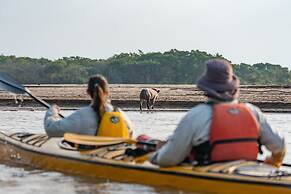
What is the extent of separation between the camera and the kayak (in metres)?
6.62

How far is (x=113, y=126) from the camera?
853 centimetres

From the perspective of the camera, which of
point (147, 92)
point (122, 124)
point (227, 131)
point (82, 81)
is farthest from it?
point (82, 81)

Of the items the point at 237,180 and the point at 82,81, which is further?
the point at 82,81

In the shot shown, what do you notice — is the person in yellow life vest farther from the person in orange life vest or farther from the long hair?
the person in orange life vest

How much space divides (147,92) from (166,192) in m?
21.8

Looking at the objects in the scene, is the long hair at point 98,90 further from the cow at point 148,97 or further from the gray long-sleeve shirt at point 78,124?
the cow at point 148,97

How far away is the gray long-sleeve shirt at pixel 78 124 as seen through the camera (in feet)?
27.9

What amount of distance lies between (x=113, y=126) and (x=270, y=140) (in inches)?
83.8

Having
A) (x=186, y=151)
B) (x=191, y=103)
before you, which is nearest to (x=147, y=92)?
(x=191, y=103)

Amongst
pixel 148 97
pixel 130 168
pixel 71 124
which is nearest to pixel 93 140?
pixel 71 124

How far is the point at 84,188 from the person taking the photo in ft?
26.0

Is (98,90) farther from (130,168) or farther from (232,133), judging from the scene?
(232,133)

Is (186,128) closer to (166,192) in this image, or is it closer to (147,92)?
(166,192)

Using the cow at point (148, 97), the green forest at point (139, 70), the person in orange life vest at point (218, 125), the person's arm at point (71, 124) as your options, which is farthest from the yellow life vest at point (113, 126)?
the green forest at point (139, 70)
